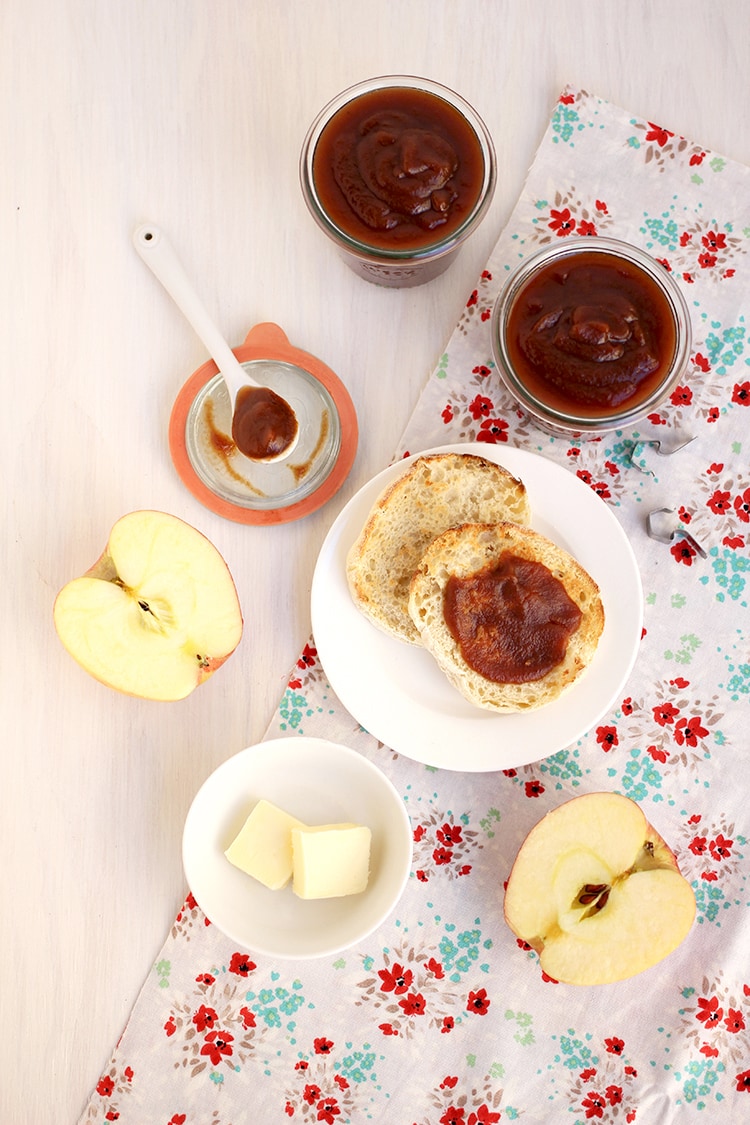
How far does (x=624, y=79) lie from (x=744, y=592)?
0.85m

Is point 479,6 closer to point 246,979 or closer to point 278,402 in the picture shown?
point 278,402

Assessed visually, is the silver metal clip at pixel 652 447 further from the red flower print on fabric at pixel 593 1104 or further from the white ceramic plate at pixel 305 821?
the red flower print on fabric at pixel 593 1104

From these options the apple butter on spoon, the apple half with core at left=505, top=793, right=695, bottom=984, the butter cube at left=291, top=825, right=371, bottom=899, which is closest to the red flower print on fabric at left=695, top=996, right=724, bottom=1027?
the apple half with core at left=505, top=793, right=695, bottom=984

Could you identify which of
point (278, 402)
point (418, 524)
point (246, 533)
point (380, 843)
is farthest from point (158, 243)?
point (380, 843)

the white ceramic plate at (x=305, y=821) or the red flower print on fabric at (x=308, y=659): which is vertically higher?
the red flower print on fabric at (x=308, y=659)

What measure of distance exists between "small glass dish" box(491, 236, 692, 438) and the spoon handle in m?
0.40

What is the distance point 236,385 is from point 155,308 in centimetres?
21

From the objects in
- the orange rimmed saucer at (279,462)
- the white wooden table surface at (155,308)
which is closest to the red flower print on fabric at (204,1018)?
the white wooden table surface at (155,308)

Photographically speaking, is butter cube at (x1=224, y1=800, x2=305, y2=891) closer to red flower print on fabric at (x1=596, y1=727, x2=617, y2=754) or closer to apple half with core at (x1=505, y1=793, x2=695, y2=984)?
apple half with core at (x1=505, y1=793, x2=695, y2=984)

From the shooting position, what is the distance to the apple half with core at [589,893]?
1.35m

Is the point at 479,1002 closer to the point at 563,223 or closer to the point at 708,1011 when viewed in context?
the point at 708,1011

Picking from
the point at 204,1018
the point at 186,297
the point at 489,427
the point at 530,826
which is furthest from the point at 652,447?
the point at 204,1018

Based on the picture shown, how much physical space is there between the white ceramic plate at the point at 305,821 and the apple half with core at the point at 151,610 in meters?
0.17

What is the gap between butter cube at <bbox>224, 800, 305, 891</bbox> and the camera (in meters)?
1.35
